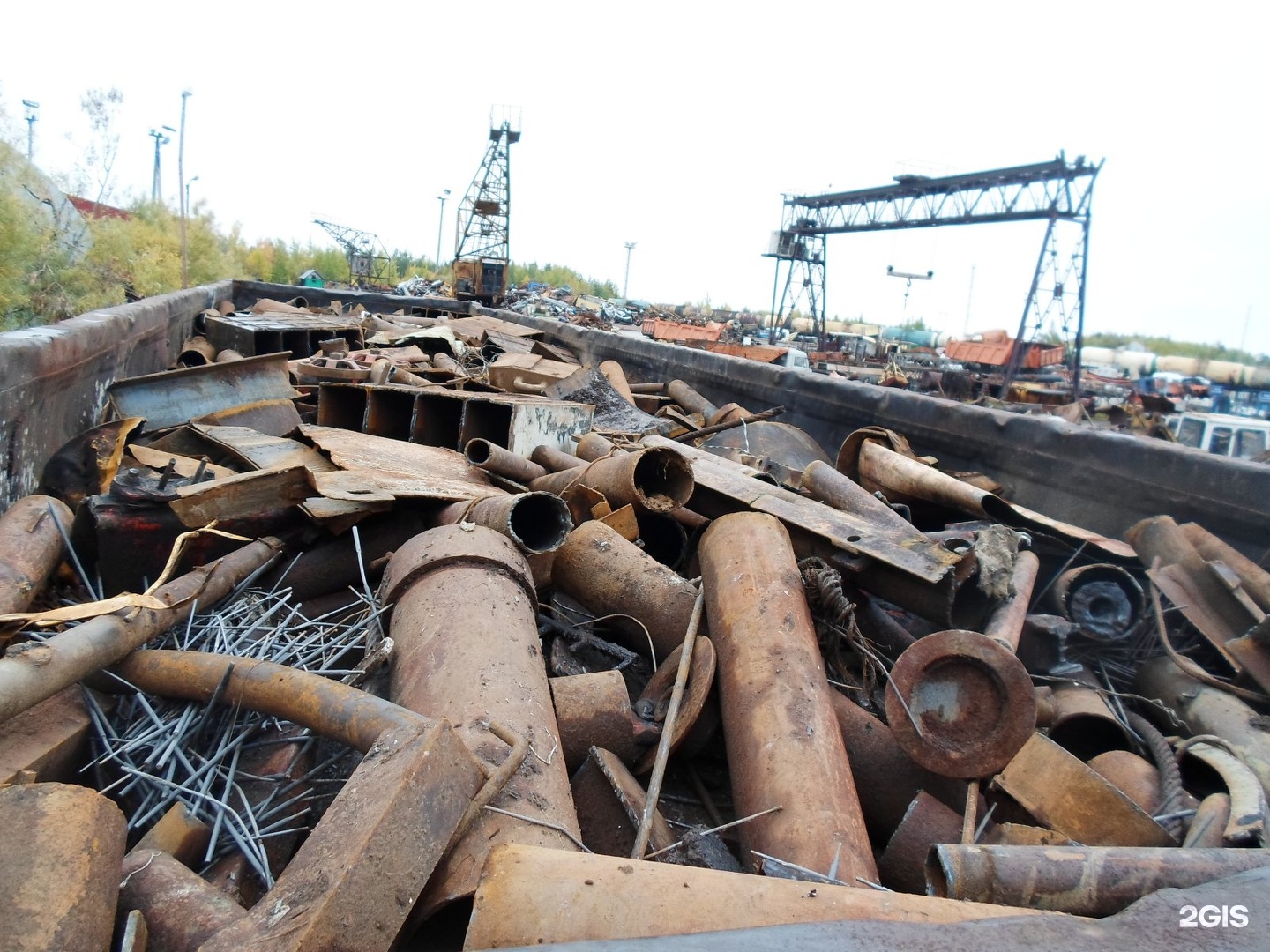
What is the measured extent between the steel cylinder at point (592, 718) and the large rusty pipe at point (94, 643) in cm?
124

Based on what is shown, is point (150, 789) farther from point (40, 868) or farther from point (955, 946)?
point (955, 946)

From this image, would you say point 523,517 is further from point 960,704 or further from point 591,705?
point 960,704

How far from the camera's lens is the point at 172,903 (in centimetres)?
153

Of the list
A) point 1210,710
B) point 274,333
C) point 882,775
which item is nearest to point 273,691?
point 882,775

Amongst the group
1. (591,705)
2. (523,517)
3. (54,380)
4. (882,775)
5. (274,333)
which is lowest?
(882,775)

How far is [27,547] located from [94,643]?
0.93 metres

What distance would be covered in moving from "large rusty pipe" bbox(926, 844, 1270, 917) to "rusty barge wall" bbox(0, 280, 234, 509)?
12.0 feet

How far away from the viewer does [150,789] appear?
80.7 inches

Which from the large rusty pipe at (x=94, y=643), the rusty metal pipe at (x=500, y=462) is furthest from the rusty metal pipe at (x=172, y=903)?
the rusty metal pipe at (x=500, y=462)

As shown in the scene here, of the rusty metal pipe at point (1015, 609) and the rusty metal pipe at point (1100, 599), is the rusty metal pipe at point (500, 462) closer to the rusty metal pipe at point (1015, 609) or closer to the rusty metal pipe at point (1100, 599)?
the rusty metal pipe at point (1015, 609)

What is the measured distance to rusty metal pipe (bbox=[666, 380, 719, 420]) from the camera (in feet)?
23.3

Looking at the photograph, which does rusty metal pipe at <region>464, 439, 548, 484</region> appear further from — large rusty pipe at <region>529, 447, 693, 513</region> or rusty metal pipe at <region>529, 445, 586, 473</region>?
large rusty pipe at <region>529, 447, 693, 513</region>

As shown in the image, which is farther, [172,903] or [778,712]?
[778,712]

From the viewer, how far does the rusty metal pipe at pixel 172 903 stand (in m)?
1.46
